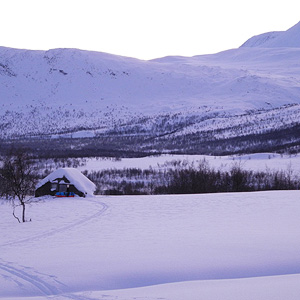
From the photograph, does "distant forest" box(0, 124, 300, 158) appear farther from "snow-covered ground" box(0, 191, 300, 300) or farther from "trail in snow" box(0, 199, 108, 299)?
"trail in snow" box(0, 199, 108, 299)

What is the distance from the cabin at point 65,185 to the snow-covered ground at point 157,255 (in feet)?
41.0

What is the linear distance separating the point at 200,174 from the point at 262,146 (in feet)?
178

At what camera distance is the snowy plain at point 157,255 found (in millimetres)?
10938

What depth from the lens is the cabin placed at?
39.0m

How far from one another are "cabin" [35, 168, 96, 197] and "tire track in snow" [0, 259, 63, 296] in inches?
1019

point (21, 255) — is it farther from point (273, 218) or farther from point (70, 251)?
point (273, 218)

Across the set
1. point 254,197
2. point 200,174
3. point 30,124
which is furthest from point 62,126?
point 254,197

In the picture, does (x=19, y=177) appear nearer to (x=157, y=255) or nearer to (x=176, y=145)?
(x=157, y=255)

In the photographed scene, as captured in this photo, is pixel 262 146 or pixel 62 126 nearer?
pixel 262 146

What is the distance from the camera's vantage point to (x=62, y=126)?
185 metres

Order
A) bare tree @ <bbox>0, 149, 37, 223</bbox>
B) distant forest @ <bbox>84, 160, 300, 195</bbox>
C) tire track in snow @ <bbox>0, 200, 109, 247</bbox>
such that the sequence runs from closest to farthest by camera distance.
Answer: tire track in snow @ <bbox>0, 200, 109, 247</bbox>
bare tree @ <bbox>0, 149, 37, 223</bbox>
distant forest @ <bbox>84, 160, 300, 195</bbox>

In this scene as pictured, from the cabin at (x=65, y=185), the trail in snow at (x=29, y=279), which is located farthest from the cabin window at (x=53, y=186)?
the trail in snow at (x=29, y=279)

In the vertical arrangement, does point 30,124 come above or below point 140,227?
above

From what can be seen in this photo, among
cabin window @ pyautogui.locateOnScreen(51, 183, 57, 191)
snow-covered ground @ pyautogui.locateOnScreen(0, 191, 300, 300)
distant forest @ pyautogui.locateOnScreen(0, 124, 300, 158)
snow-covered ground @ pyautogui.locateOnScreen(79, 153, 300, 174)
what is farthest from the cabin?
distant forest @ pyautogui.locateOnScreen(0, 124, 300, 158)
